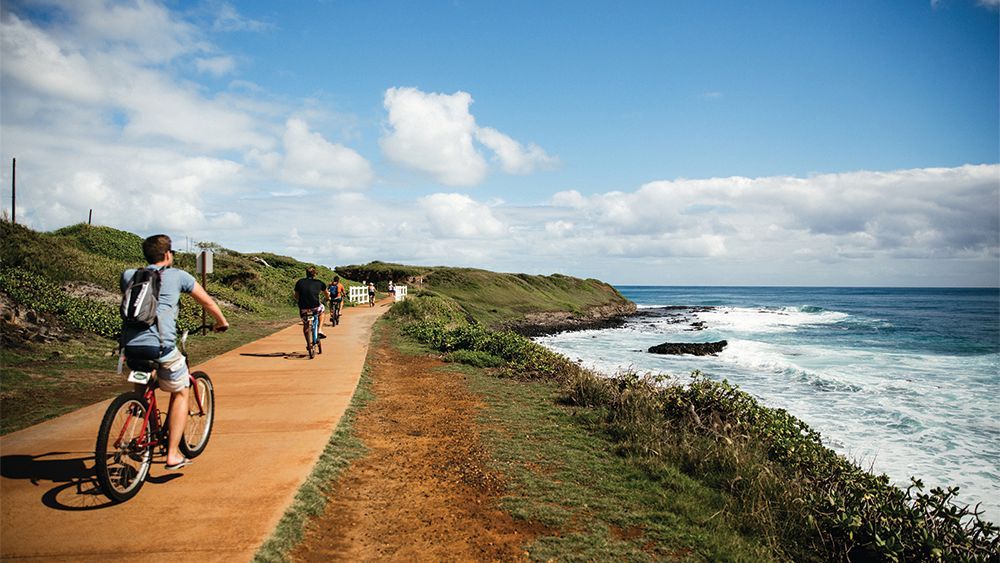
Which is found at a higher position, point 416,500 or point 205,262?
point 205,262

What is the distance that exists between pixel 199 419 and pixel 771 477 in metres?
6.55


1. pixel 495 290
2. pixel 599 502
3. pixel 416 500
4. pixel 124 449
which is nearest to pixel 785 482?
pixel 599 502

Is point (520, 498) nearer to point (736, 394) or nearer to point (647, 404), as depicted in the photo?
point (647, 404)

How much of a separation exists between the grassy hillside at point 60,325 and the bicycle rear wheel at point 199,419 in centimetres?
270

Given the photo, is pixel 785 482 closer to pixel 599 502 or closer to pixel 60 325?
pixel 599 502

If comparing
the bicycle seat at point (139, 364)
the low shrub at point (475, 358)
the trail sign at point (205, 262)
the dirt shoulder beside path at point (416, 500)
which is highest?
the trail sign at point (205, 262)

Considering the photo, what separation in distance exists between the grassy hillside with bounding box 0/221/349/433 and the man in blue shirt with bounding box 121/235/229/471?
131 inches

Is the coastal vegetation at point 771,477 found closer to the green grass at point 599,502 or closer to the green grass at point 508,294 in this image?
the green grass at point 599,502

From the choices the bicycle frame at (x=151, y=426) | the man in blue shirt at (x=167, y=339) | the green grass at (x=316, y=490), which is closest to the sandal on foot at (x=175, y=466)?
the man in blue shirt at (x=167, y=339)

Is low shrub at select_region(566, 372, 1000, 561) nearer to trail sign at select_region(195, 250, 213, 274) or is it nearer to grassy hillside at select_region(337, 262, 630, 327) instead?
trail sign at select_region(195, 250, 213, 274)

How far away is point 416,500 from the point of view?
519 cm

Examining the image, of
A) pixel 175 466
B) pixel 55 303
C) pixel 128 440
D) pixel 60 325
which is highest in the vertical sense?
pixel 55 303

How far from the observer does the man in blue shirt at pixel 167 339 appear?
436cm

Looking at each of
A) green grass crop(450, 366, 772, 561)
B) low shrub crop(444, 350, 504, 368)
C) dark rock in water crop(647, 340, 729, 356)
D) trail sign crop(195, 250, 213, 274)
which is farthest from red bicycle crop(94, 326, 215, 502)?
dark rock in water crop(647, 340, 729, 356)
